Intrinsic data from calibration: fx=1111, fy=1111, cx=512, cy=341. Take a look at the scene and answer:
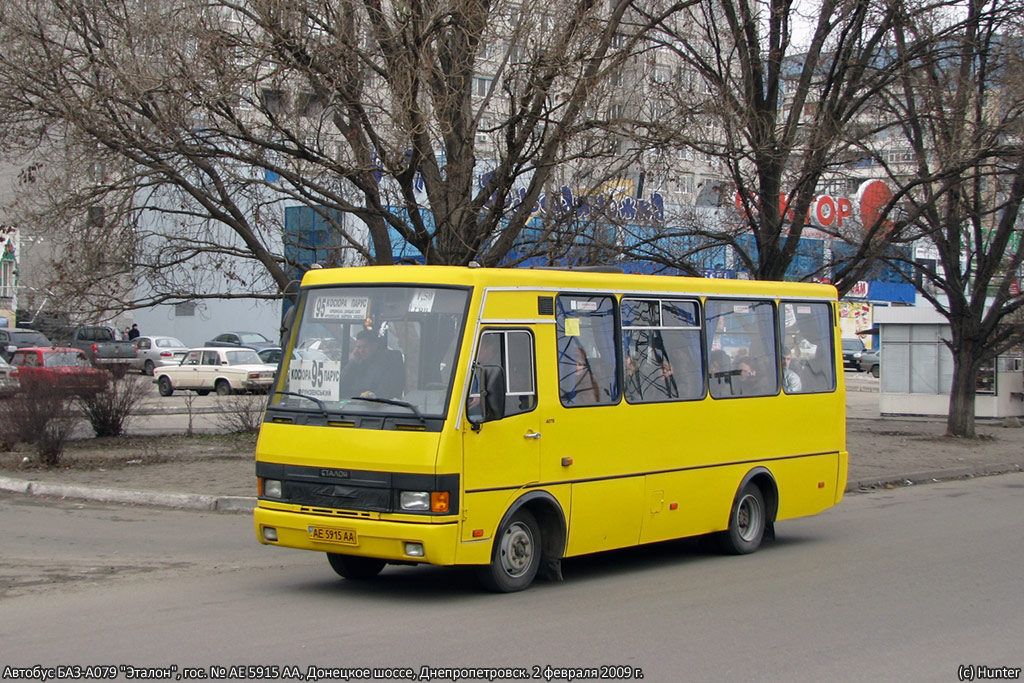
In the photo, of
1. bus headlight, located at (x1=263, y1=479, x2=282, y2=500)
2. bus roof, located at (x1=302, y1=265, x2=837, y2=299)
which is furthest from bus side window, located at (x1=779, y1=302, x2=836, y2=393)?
bus headlight, located at (x1=263, y1=479, x2=282, y2=500)

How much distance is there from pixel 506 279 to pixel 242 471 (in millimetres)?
8300

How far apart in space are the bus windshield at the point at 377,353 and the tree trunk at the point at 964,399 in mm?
19362

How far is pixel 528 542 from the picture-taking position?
29.1ft

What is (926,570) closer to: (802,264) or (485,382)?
(485,382)

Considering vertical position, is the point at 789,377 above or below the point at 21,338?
below

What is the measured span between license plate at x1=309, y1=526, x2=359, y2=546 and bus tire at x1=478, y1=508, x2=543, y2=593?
1.06m

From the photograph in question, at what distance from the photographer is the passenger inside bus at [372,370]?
331 inches

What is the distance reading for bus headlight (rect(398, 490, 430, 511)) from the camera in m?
7.95

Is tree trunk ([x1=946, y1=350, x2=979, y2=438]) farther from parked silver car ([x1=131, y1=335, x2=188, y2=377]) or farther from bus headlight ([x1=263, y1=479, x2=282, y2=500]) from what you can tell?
parked silver car ([x1=131, y1=335, x2=188, y2=377])

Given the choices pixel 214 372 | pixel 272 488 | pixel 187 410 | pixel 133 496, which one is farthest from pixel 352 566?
pixel 214 372

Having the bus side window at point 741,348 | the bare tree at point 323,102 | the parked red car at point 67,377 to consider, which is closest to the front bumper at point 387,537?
the bus side window at point 741,348

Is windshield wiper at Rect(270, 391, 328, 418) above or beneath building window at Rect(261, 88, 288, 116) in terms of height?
beneath

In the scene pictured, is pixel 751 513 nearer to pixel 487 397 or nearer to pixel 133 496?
pixel 487 397

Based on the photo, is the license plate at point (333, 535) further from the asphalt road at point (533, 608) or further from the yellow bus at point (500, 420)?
the asphalt road at point (533, 608)
